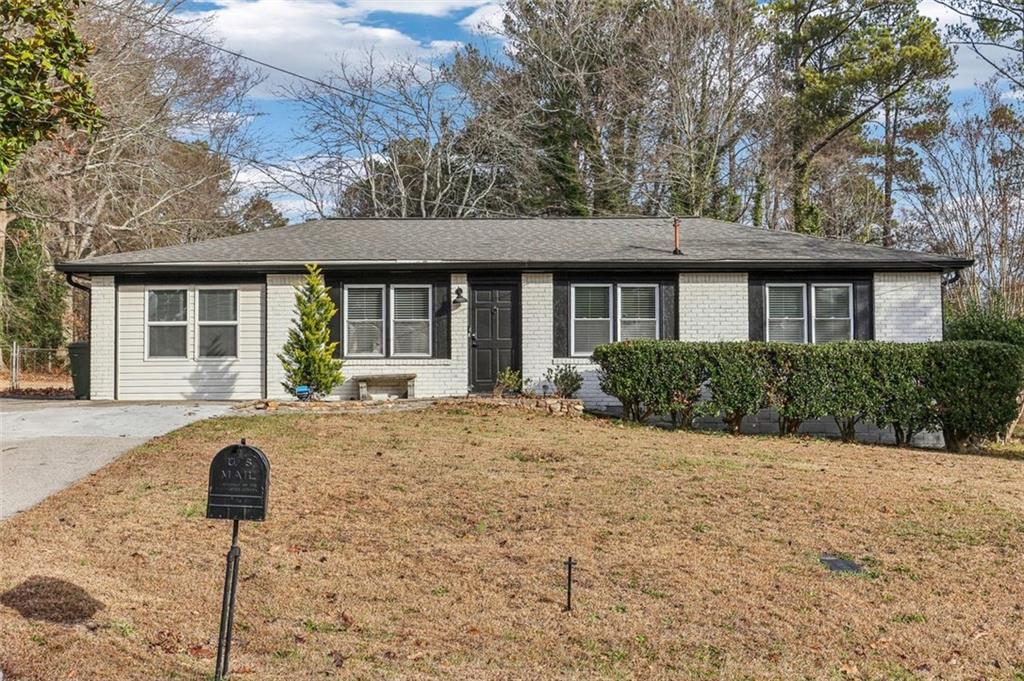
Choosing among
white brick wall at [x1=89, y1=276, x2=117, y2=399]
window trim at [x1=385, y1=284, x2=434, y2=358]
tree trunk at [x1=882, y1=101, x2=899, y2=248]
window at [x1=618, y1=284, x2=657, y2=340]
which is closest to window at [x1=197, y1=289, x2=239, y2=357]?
white brick wall at [x1=89, y1=276, x2=117, y2=399]

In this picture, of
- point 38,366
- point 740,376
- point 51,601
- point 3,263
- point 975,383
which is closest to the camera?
point 51,601

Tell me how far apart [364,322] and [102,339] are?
15.3 feet

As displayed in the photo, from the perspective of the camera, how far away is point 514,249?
16.4m

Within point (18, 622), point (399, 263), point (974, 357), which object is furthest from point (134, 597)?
point (974, 357)

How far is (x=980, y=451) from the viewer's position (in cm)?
1266

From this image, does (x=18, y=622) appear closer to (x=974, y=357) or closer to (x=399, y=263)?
(x=399, y=263)

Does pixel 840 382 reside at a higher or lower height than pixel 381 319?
lower

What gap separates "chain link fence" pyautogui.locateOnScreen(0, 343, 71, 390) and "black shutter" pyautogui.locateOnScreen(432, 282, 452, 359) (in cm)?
1379

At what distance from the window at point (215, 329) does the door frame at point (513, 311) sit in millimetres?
4242

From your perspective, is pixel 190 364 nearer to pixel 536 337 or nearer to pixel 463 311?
pixel 463 311

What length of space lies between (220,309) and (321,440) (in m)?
6.17

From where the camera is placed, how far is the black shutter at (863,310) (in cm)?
1555

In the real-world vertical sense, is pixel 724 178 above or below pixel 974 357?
above

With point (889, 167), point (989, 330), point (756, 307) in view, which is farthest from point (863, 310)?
point (889, 167)
